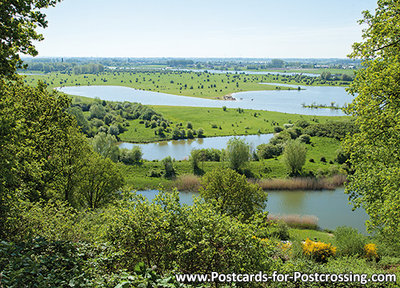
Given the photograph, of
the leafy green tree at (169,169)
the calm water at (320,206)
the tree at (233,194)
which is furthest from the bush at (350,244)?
the leafy green tree at (169,169)

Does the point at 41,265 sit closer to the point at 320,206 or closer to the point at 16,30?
the point at 16,30

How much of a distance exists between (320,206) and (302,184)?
7712mm

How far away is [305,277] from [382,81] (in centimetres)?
984

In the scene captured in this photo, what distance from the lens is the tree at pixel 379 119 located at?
13.2 m

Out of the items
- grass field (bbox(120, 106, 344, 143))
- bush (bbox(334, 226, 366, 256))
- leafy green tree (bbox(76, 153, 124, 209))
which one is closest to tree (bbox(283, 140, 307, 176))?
bush (bbox(334, 226, 366, 256))

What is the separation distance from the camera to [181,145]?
3460 inches

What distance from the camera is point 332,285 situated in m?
13.6

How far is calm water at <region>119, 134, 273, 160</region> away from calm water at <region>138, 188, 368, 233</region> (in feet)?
79.3

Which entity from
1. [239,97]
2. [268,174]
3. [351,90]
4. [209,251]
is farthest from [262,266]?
[239,97]

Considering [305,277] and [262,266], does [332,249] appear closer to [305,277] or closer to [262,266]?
[305,277]

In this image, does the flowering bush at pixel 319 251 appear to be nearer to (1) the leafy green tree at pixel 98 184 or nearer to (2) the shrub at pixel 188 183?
(1) the leafy green tree at pixel 98 184

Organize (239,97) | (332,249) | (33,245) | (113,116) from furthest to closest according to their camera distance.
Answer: (239,97) → (113,116) → (332,249) → (33,245)

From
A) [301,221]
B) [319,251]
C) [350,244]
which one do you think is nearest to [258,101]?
[301,221]

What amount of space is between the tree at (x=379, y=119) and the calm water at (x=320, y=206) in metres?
28.3
